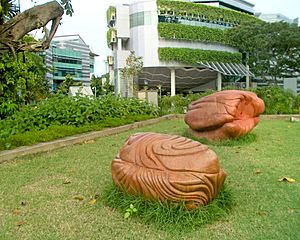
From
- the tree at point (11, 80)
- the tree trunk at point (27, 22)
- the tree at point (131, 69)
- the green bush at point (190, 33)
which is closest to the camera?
the tree trunk at point (27, 22)

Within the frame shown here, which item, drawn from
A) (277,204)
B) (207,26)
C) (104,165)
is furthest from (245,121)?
(207,26)

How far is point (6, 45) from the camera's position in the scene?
16.6 ft

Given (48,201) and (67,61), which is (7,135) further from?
(67,61)

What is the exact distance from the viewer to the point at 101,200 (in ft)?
11.1

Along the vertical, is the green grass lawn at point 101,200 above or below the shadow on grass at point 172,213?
below

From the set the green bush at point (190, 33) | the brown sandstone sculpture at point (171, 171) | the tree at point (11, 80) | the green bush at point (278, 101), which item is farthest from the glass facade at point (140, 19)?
the brown sandstone sculpture at point (171, 171)

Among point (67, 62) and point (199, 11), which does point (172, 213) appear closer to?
point (199, 11)

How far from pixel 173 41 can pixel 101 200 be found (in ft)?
94.7

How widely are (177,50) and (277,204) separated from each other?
92.8 ft

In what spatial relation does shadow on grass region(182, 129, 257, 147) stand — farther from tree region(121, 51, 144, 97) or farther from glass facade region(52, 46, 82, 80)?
glass facade region(52, 46, 82, 80)

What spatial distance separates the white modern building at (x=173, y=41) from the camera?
30.2 meters

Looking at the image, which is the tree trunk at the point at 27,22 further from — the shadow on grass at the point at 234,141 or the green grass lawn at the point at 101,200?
the shadow on grass at the point at 234,141

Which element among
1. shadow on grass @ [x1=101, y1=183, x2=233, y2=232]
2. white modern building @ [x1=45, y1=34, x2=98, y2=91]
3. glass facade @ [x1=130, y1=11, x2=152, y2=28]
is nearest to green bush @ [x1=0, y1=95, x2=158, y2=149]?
shadow on grass @ [x1=101, y1=183, x2=233, y2=232]

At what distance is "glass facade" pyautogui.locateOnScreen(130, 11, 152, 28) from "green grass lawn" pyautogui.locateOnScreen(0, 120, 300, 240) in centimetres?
2621
